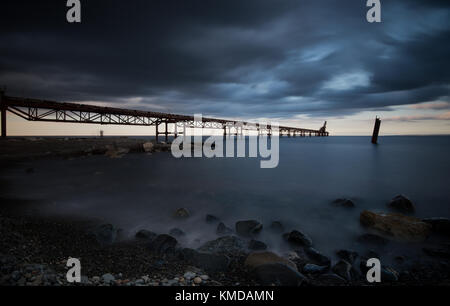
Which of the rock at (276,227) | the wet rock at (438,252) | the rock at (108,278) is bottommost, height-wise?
the rock at (276,227)

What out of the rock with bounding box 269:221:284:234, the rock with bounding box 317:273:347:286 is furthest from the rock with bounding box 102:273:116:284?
the rock with bounding box 269:221:284:234

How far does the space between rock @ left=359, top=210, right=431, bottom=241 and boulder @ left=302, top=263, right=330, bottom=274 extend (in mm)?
3630

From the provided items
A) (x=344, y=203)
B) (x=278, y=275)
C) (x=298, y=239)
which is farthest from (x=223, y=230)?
(x=344, y=203)

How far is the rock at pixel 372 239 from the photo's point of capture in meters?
5.97

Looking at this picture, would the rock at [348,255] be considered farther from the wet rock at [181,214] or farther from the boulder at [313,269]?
the wet rock at [181,214]

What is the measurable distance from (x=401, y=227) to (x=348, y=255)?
2.63 meters

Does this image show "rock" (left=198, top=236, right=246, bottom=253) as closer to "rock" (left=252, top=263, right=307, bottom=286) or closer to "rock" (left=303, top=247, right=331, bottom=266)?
"rock" (left=252, top=263, right=307, bottom=286)

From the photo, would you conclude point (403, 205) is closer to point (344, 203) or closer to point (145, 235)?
point (344, 203)

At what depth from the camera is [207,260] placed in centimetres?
456

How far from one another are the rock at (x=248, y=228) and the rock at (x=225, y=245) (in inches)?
22.8

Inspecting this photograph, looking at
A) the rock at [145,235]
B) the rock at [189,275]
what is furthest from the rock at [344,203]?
the rock at [145,235]
